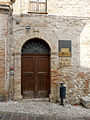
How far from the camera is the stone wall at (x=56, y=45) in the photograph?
5496 mm

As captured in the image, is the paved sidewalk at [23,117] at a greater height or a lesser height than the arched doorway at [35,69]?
lesser

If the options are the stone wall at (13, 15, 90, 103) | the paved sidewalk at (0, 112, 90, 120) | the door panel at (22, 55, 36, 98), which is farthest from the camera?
the door panel at (22, 55, 36, 98)

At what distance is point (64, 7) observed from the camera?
5.75 metres

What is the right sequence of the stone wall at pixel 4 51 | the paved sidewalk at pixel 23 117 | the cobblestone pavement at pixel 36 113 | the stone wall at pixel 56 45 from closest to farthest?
the paved sidewalk at pixel 23 117, the cobblestone pavement at pixel 36 113, the stone wall at pixel 4 51, the stone wall at pixel 56 45

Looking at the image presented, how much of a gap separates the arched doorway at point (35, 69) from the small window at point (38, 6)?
1469mm

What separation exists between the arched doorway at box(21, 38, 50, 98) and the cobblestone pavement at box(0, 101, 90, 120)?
855mm

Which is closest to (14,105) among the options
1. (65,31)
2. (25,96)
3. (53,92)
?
(25,96)

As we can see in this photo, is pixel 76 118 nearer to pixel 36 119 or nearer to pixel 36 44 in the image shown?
pixel 36 119

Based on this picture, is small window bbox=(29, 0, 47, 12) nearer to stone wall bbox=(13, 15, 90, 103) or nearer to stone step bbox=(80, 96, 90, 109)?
stone wall bbox=(13, 15, 90, 103)

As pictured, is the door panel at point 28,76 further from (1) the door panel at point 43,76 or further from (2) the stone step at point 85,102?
(2) the stone step at point 85,102

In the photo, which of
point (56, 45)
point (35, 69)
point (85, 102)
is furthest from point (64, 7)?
point (85, 102)

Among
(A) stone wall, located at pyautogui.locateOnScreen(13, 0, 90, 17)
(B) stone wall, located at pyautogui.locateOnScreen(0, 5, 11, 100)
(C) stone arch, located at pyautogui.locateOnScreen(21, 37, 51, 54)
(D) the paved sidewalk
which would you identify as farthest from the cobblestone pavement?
(A) stone wall, located at pyautogui.locateOnScreen(13, 0, 90, 17)

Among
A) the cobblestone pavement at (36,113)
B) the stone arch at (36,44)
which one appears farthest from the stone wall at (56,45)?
the cobblestone pavement at (36,113)

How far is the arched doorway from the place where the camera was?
5695 mm
